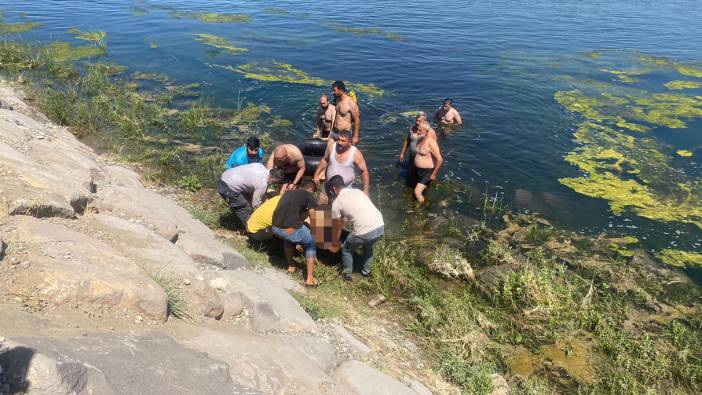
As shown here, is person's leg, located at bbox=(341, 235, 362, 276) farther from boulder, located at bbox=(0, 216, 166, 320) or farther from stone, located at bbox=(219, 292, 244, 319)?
boulder, located at bbox=(0, 216, 166, 320)

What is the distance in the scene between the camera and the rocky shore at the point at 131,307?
303cm

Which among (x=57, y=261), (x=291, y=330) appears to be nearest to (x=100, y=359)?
(x=57, y=261)

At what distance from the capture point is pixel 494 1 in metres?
33.7

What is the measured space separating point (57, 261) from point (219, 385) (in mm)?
1878

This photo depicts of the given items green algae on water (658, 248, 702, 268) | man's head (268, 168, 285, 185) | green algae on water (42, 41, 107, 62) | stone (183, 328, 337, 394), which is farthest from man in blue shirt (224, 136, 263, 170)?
green algae on water (42, 41, 107, 62)

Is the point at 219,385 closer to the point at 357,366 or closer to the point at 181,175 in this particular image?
the point at 357,366

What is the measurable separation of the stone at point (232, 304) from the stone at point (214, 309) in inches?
4.3

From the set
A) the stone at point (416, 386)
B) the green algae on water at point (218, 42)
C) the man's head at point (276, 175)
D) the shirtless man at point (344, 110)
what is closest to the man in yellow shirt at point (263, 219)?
the man's head at point (276, 175)

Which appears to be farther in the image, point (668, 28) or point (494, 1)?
point (494, 1)

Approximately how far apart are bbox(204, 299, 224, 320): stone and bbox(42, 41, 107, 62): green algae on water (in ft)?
53.5

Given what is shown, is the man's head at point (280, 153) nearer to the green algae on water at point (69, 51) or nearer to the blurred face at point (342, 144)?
the blurred face at point (342, 144)

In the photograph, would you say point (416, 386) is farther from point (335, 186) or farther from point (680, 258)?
point (680, 258)

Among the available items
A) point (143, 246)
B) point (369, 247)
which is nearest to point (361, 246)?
point (369, 247)

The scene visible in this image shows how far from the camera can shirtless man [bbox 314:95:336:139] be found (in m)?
11.6
